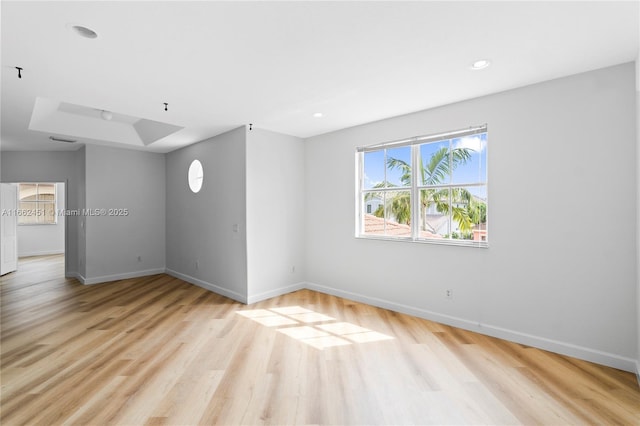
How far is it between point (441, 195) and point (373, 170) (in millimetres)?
1054

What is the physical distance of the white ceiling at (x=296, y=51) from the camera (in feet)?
6.00

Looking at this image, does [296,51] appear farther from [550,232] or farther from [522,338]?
[522,338]

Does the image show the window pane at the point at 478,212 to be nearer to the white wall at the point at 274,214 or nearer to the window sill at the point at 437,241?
the window sill at the point at 437,241

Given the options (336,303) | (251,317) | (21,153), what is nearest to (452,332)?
(336,303)

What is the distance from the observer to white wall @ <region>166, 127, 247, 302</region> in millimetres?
4512

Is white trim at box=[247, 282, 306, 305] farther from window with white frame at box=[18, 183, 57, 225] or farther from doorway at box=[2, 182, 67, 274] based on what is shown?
window with white frame at box=[18, 183, 57, 225]

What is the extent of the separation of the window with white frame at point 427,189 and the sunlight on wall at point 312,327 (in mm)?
1323

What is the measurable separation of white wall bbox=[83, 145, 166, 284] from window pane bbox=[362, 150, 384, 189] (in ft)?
14.7

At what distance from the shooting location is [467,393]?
221cm

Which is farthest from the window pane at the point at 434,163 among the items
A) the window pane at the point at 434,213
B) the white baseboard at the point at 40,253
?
the white baseboard at the point at 40,253

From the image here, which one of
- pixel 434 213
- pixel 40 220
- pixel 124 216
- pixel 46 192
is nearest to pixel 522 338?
pixel 434 213

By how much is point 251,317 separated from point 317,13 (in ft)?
10.9

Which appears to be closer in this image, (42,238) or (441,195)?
(441,195)

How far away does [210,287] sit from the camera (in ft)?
16.7
